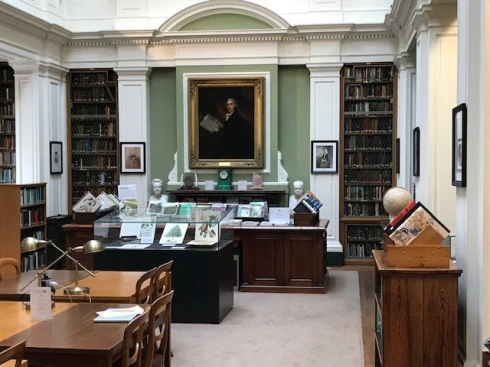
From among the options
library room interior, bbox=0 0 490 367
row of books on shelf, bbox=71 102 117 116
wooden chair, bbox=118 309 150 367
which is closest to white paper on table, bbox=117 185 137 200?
library room interior, bbox=0 0 490 367

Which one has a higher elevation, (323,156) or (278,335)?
(323,156)

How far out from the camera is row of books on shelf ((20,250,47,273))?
997 centimetres

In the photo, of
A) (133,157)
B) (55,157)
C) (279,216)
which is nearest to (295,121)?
(279,216)

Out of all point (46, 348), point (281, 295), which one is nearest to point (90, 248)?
point (46, 348)

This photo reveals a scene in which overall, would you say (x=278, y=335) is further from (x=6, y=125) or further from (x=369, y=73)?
(x=6, y=125)

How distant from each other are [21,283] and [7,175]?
663 cm

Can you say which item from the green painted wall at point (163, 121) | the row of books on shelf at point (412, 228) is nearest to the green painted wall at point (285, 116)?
the green painted wall at point (163, 121)

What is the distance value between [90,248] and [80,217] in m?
4.86

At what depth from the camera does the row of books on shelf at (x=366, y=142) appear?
11203 millimetres

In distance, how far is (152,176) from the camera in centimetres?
1176

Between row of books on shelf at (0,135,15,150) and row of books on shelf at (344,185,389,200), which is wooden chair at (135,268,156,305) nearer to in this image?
row of books on shelf at (344,185,389,200)

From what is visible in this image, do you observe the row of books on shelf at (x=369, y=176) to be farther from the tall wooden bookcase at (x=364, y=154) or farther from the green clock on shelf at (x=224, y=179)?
the green clock on shelf at (x=224, y=179)

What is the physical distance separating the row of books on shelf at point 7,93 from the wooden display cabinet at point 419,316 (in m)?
8.86

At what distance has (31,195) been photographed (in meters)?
10.1
